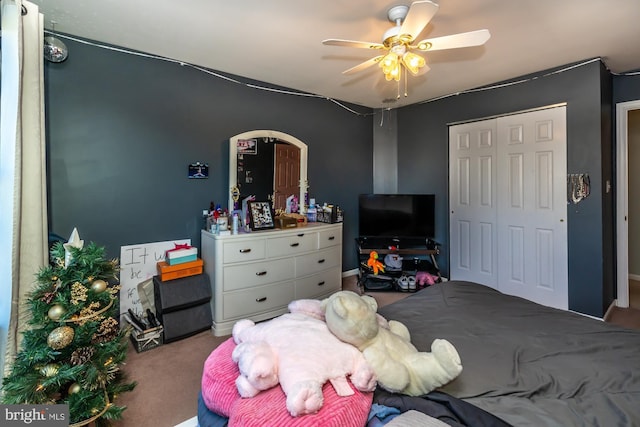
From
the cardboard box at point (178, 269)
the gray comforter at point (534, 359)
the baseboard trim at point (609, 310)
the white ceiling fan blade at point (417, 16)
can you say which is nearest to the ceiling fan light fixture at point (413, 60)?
the white ceiling fan blade at point (417, 16)

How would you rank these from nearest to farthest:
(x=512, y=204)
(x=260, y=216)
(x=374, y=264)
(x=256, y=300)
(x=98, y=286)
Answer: (x=98, y=286) → (x=256, y=300) → (x=260, y=216) → (x=512, y=204) → (x=374, y=264)

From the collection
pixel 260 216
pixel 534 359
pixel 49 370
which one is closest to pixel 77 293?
pixel 49 370

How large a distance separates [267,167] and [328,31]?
1.48 m

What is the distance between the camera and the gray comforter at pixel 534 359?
3.30 ft

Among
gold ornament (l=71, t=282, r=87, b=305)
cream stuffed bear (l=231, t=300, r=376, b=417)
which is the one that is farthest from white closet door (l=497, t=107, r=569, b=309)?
gold ornament (l=71, t=282, r=87, b=305)

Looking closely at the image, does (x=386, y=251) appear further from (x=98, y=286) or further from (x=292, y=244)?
(x=98, y=286)

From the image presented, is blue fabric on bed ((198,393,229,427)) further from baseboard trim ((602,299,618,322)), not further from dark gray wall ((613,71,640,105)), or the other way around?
dark gray wall ((613,71,640,105))

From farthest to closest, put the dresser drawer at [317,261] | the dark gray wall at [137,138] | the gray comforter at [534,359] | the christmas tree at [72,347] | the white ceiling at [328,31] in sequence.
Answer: the dresser drawer at [317,261] < the dark gray wall at [137,138] < the white ceiling at [328,31] < the christmas tree at [72,347] < the gray comforter at [534,359]

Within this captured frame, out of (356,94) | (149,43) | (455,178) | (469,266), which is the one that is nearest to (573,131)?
(455,178)

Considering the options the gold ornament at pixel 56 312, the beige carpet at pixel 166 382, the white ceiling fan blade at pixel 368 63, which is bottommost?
the beige carpet at pixel 166 382

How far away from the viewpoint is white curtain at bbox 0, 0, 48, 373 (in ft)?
5.36

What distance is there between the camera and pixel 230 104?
3.09 m

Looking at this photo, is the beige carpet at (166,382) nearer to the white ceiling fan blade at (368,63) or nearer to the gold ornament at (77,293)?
the gold ornament at (77,293)

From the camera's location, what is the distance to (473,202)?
12.1ft
